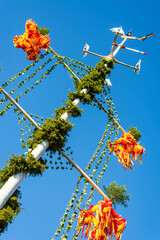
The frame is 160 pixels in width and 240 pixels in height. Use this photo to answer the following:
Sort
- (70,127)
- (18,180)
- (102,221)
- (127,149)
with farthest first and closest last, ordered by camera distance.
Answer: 1. (127,149)
2. (70,127)
3. (102,221)
4. (18,180)

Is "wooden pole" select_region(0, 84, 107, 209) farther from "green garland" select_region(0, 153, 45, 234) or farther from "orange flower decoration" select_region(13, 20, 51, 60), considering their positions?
"orange flower decoration" select_region(13, 20, 51, 60)

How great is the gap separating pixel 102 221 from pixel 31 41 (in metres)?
5.29

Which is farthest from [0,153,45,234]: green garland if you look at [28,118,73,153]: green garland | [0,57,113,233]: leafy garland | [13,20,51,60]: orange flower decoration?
[13,20,51,60]: orange flower decoration

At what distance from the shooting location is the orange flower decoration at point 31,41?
7.73 metres

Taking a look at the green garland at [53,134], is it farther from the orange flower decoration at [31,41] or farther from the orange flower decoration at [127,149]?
the orange flower decoration at [31,41]

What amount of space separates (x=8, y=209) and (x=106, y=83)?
17.9 feet

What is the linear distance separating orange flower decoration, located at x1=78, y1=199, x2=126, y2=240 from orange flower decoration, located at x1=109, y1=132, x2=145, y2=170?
1630mm

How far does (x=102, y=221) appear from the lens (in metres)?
5.50

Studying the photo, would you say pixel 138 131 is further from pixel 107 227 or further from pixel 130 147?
pixel 107 227

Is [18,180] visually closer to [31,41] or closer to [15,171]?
[15,171]

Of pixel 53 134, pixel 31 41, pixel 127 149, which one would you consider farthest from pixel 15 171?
pixel 31 41

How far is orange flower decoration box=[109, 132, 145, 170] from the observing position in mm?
7160

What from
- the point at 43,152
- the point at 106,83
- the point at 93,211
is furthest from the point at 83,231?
the point at 106,83

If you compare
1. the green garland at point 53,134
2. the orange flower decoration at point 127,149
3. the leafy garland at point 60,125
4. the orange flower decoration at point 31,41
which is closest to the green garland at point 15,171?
the leafy garland at point 60,125
